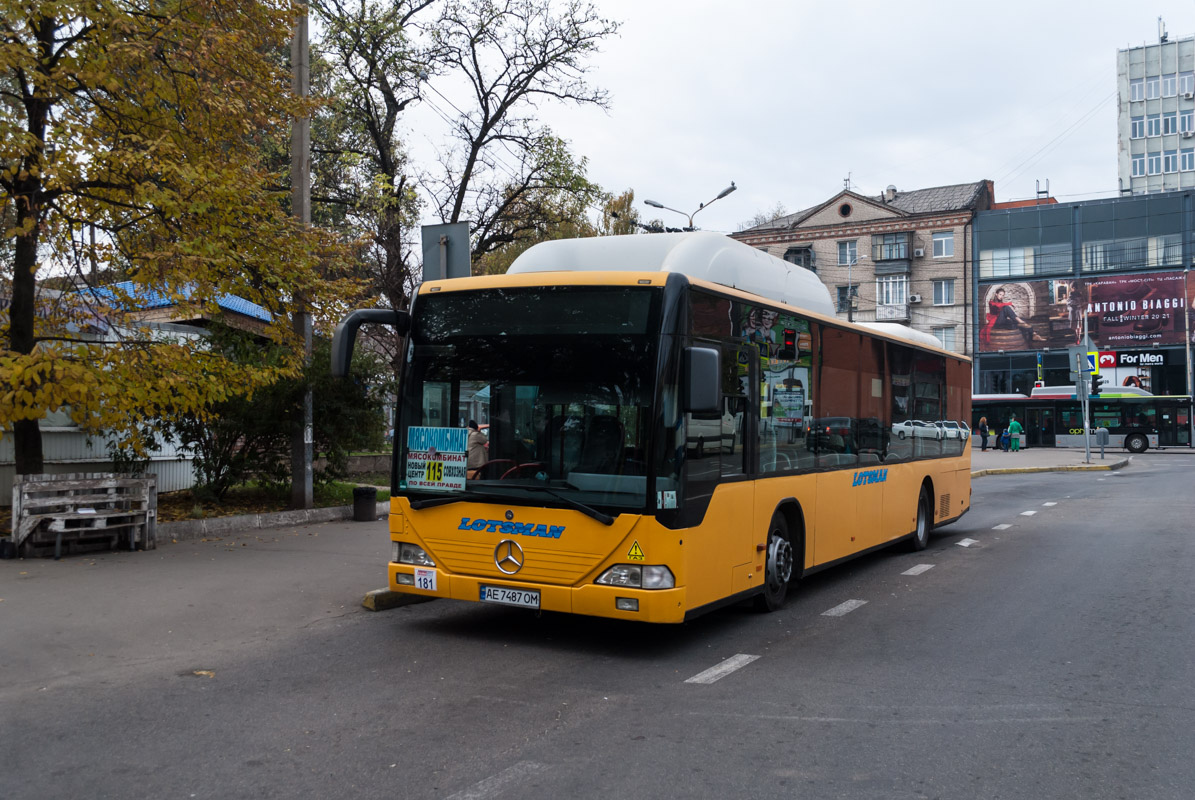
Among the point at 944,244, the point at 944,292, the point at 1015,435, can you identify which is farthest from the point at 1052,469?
the point at 944,244

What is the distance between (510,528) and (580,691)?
58.4 inches

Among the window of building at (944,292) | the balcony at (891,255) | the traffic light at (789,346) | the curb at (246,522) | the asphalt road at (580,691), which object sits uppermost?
the balcony at (891,255)

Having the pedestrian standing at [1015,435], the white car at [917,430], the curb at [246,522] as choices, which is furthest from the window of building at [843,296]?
the curb at [246,522]

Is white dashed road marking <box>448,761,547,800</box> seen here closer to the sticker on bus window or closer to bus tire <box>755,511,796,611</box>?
the sticker on bus window

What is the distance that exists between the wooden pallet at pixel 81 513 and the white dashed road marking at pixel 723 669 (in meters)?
7.70

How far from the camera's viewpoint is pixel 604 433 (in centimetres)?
710

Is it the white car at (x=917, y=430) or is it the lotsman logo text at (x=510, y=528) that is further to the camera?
the white car at (x=917, y=430)

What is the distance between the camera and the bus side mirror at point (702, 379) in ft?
22.7

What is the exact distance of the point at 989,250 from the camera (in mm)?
62031

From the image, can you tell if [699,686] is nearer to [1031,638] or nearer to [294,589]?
[1031,638]

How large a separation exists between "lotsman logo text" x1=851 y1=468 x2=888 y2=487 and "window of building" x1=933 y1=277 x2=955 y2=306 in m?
55.1

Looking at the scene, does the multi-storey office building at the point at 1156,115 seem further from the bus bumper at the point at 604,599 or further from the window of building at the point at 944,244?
the bus bumper at the point at 604,599

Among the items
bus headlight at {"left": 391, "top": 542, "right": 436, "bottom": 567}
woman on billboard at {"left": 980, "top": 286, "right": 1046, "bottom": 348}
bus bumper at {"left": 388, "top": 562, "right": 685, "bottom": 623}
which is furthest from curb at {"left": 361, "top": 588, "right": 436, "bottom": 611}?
woman on billboard at {"left": 980, "top": 286, "right": 1046, "bottom": 348}

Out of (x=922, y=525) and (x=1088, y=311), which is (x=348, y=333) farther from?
(x=1088, y=311)
